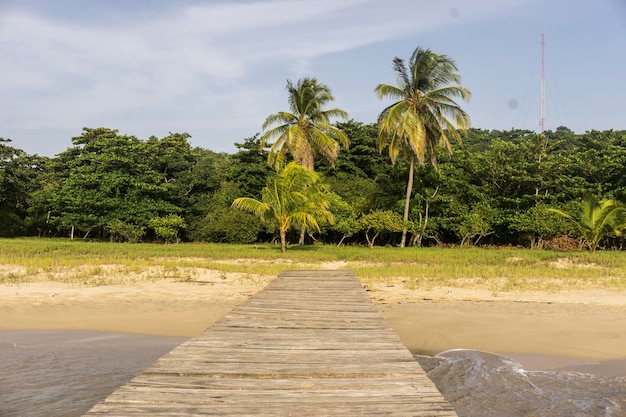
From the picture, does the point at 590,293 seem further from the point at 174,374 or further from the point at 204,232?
the point at 204,232

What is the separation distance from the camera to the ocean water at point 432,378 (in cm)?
521

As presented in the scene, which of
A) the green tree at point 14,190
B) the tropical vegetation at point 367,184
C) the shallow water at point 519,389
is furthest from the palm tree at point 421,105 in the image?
the green tree at point 14,190

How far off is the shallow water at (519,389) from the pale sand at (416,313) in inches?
34.0

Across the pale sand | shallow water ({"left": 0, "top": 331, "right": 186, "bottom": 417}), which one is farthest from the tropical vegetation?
shallow water ({"left": 0, "top": 331, "right": 186, "bottom": 417})

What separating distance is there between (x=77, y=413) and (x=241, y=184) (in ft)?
103

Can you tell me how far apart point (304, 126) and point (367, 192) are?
6.75 metres

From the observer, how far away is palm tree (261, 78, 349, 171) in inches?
1152

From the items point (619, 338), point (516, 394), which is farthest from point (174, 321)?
point (619, 338)

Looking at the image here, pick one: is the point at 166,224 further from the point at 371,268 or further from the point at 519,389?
the point at 519,389

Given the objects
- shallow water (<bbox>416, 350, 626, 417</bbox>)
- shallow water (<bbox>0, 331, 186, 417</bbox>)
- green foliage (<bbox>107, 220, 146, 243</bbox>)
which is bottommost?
shallow water (<bbox>0, 331, 186, 417</bbox>)

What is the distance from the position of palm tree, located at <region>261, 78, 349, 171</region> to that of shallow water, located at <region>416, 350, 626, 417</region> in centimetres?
2307

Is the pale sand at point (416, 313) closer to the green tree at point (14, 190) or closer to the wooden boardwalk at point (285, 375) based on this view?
the wooden boardwalk at point (285, 375)

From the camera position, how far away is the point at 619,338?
26.3 ft

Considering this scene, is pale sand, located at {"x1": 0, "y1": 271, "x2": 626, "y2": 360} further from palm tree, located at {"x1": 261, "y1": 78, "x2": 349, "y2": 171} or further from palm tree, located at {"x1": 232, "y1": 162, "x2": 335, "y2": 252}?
palm tree, located at {"x1": 261, "y1": 78, "x2": 349, "y2": 171}
